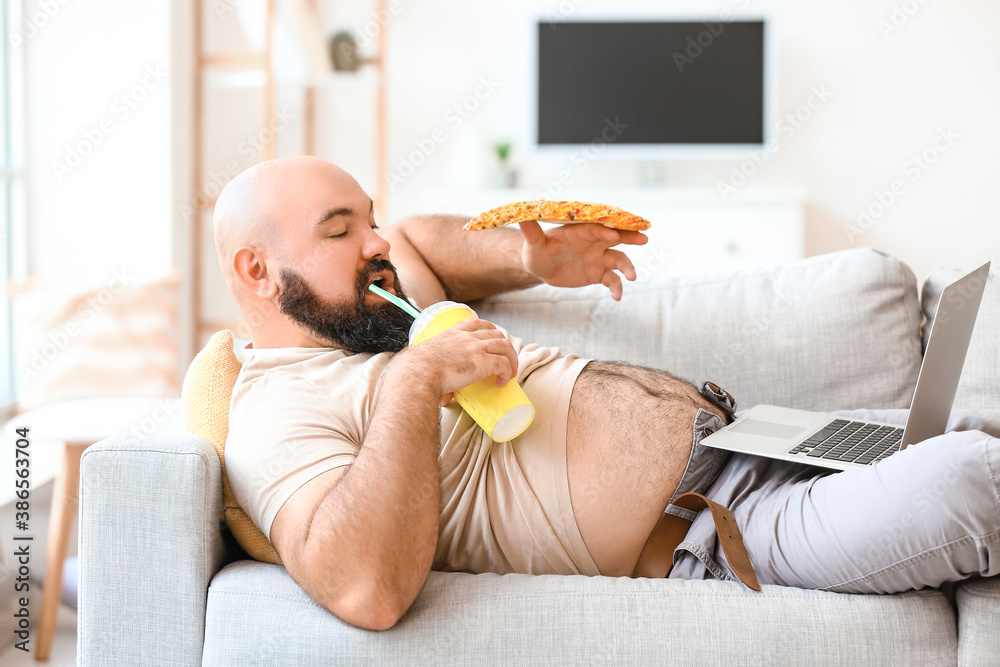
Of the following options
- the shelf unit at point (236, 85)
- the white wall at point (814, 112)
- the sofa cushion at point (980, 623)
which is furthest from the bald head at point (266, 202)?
the white wall at point (814, 112)

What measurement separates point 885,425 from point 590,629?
2.00 ft

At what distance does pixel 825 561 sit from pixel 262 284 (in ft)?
2.86

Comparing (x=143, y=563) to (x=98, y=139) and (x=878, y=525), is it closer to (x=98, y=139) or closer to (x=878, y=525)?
(x=878, y=525)

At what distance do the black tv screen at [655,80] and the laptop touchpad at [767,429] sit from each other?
2.75m

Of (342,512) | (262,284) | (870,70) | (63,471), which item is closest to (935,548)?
(342,512)

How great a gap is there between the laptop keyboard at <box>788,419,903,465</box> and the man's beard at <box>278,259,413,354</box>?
621 millimetres

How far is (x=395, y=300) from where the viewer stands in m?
1.26

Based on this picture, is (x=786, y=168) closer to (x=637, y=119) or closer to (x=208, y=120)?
(x=637, y=119)

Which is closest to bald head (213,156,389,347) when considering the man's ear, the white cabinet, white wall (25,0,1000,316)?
the man's ear

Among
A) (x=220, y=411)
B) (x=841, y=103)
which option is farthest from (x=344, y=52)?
(x=220, y=411)

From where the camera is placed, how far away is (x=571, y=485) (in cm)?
117

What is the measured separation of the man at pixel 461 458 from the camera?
96 centimetres

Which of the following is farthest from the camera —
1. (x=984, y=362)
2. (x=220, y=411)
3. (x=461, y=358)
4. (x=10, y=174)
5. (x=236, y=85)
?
(x=236, y=85)

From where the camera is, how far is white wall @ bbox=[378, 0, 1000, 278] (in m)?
3.88
